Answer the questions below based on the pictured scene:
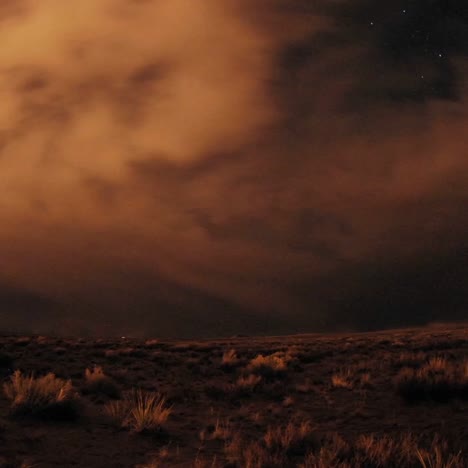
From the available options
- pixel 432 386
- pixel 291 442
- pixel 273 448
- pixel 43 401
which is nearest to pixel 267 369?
pixel 432 386

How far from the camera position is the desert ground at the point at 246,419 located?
7.22m

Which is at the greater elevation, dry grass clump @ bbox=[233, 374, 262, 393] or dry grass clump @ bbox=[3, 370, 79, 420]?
dry grass clump @ bbox=[3, 370, 79, 420]

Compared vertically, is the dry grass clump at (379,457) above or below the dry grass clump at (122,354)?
above

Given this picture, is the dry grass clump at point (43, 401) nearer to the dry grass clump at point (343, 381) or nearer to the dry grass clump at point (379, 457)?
the dry grass clump at point (379, 457)

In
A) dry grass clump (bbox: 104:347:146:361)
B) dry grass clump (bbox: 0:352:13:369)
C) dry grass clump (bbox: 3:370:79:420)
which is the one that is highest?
dry grass clump (bbox: 3:370:79:420)

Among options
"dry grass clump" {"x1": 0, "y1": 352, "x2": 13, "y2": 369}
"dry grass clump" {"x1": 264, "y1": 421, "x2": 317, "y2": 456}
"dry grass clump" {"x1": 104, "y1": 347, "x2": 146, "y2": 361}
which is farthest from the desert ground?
"dry grass clump" {"x1": 104, "y1": 347, "x2": 146, "y2": 361}

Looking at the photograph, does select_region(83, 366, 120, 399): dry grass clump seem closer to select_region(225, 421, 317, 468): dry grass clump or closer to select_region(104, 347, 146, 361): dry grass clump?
select_region(225, 421, 317, 468): dry grass clump

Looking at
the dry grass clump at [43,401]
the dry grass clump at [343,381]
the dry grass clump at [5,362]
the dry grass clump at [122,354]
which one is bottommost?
the dry grass clump at [122,354]

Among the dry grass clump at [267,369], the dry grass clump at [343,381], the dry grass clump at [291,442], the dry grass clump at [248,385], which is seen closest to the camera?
the dry grass clump at [291,442]

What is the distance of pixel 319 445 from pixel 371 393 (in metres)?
5.08

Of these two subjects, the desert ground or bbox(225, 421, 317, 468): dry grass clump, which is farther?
the desert ground

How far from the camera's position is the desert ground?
722 centimetres

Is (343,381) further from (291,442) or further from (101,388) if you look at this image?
(101,388)

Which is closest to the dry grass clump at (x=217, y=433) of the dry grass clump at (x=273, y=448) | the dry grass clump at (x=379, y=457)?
the dry grass clump at (x=273, y=448)
